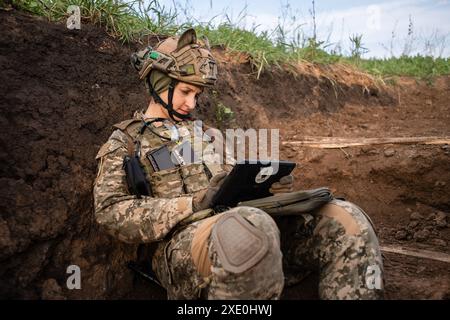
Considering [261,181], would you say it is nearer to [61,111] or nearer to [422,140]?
[61,111]

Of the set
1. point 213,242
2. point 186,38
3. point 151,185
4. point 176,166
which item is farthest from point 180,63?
point 213,242

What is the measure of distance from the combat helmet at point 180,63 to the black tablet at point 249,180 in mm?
731

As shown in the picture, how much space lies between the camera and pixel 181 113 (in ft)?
8.93

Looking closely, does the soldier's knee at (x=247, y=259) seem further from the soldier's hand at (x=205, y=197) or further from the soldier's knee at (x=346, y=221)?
the soldier's knee at (x=346, y=221)

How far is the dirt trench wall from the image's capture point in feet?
8.10

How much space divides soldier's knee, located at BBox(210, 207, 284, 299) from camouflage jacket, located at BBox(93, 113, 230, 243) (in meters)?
0.38

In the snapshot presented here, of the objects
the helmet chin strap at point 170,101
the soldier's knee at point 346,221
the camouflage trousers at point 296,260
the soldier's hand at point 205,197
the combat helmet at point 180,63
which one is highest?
the combat helmet at point 180,63

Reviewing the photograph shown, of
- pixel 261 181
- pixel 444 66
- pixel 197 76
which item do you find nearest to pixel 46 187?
pixel 197 76

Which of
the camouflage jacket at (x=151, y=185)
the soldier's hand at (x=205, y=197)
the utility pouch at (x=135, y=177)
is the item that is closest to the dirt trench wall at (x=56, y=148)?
the camouflage jacket at (x=151, y=185)

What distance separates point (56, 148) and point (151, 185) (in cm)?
79

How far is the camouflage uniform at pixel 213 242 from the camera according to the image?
1885mm

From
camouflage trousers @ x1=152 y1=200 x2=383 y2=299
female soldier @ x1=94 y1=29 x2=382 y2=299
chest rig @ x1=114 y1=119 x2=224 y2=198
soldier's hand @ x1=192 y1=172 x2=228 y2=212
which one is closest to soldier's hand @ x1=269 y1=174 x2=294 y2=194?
female soldier @ x1=94 y1=29 x2=382 y2=299

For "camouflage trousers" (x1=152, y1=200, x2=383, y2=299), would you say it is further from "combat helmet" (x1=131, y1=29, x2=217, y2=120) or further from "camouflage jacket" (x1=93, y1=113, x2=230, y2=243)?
"combat helmet" (x1=131, y1=29, x2=217, y2=120)
